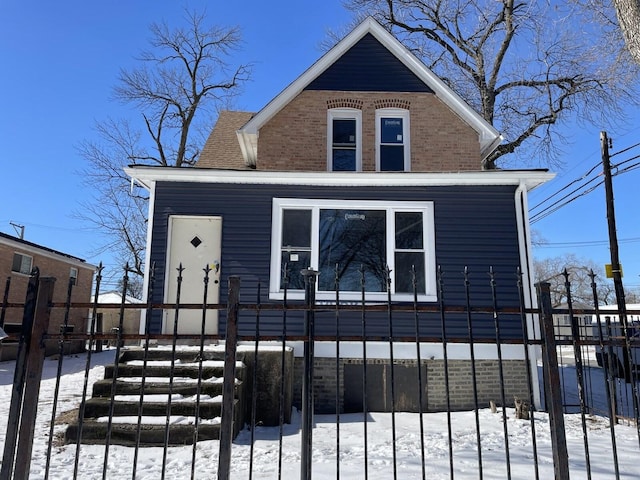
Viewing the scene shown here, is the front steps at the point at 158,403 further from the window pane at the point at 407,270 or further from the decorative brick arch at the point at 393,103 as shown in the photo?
the decorative brick arch at the point at 393,103

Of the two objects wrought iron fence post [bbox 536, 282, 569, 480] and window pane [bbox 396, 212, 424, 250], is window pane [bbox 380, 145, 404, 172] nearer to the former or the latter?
window pane [bbox 396, 212, 424, 250]

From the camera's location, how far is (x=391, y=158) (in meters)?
10.9

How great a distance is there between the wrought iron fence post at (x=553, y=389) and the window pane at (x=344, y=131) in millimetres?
7775

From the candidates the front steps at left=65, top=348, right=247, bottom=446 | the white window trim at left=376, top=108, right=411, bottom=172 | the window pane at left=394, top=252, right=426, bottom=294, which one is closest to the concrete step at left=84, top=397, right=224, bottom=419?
the front steps at left=65, top=348, right=247, bottom=446

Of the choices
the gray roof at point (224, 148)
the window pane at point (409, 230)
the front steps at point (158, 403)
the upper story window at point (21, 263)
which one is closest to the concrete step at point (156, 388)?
the front steps at point (158, 403)

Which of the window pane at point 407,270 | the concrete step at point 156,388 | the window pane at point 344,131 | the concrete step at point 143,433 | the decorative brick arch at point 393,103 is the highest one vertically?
the decorative brick arch at point 393,103

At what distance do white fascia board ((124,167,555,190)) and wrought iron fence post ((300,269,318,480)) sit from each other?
5639 millimetres

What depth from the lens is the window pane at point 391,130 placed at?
11.0 metres

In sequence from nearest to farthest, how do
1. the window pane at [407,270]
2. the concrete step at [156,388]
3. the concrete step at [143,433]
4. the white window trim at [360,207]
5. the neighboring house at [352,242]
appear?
the concrete step at [143,433], the concrete step at [156,388], the neighboring house at [352,242], the white window trim at [360,207], the window pane at [407,270]

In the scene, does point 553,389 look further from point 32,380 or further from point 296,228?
point 296,228

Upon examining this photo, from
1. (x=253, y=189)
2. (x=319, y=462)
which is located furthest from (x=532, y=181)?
(x=319, y=462)

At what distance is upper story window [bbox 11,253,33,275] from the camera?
60.1ft

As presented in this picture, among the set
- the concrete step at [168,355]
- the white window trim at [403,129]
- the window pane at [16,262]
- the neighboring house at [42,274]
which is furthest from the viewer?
the window pane at [16,262]

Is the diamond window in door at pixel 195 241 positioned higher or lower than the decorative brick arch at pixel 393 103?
lower
